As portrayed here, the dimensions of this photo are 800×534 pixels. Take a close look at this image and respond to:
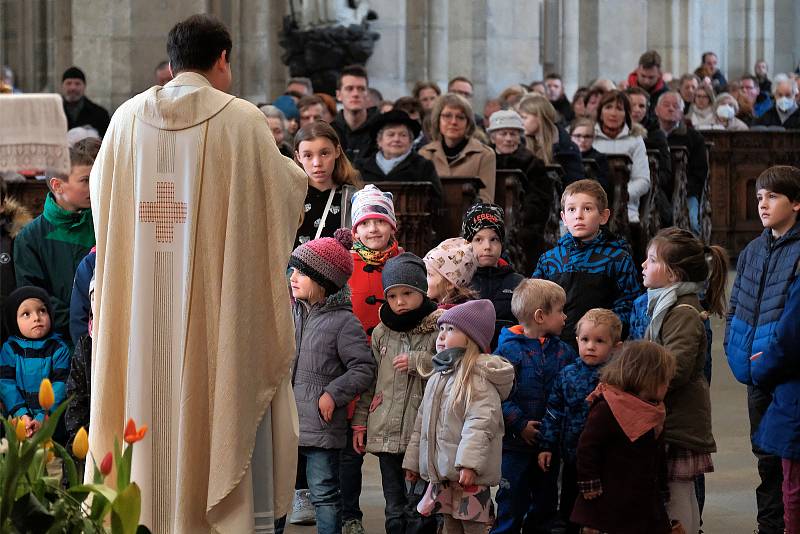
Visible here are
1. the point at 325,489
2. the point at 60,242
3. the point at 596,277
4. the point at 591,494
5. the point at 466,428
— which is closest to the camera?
the point at 591,494

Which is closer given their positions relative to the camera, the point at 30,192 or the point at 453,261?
the point at 453,261

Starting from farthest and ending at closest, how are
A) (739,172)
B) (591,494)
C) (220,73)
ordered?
(739,172)
(591,494)
(220,73)

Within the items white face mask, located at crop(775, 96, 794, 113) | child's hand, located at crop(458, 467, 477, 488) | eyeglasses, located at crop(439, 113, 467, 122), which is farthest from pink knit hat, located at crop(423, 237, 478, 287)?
white face mask, located at crop(775, 96, 794, 113)

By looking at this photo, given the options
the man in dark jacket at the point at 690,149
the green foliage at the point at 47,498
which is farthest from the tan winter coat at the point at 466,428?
the man in dark jacket at the point at 690,149

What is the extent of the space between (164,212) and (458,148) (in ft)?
16.6

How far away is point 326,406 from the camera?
22.7 feet

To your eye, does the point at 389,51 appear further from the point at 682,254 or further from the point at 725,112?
the point at 682,254

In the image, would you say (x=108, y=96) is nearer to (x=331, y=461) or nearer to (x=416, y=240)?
(x=416, y=240)

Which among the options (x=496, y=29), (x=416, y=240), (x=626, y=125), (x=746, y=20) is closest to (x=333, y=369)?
(x=416, y=240)

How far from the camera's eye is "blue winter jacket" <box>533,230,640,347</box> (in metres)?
7.77

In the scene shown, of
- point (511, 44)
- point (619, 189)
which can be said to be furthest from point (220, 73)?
point (511, 44)

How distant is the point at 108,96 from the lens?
17109 millimetres

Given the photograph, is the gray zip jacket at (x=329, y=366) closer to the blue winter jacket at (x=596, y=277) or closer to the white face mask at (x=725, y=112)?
the blue winter jacket at (x=596, y=277)

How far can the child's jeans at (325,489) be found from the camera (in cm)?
693
